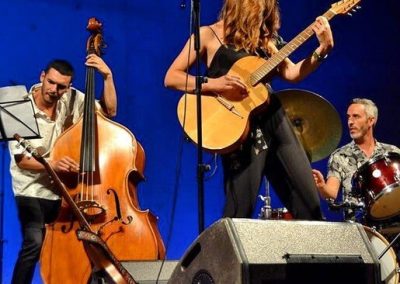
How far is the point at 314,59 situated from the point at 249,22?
359 millimetres

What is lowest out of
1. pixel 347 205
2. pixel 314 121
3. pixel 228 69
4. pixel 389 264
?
pixel 389 264

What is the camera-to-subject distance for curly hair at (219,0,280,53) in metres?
3.03

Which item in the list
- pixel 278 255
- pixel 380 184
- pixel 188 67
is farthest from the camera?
pixel 380 184

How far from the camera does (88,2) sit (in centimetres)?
498

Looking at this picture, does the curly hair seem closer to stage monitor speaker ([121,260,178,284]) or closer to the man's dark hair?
stage monitor speaker ([121,260,178,284])

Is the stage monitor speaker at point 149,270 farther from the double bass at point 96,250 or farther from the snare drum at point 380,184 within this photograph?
the snare drum at point 380,184

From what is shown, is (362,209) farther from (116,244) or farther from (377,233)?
(116,244)

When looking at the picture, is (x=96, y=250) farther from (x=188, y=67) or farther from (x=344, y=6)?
(x=344, y=6)

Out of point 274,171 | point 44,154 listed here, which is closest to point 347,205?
point 274,171

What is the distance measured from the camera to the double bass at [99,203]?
3.42 metres

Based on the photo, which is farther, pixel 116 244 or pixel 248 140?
pixel 116 244

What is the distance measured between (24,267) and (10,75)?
4.90 feet

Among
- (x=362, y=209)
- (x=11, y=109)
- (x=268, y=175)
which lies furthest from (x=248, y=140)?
(x=362, y=209)

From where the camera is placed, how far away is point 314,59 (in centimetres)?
288
